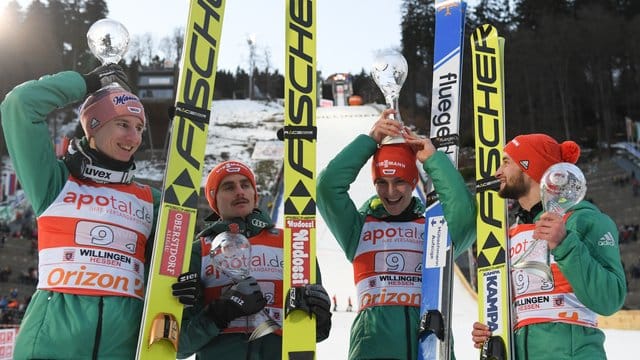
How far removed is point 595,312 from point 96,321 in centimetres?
201

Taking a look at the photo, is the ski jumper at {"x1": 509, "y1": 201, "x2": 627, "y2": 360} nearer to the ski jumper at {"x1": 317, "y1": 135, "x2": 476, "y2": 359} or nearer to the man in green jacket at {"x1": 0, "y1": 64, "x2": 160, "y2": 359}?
the ski jumper at {"x1": 317, "y1": 135, "x2": 476, "y2": 359}

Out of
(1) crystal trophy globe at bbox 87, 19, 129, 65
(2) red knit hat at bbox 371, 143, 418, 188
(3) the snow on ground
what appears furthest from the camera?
(3) the snow on ground

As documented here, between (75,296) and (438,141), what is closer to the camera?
(75,296)

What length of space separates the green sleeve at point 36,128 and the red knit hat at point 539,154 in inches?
76.9

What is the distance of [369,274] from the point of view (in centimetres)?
316

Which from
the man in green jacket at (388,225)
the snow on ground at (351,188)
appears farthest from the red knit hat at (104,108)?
the snow on ground at (351,188)

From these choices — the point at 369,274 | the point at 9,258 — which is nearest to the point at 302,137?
the point at 369,274

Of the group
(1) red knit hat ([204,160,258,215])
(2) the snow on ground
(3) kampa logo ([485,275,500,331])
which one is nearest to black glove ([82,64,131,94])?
(1) red knit hat ([204,160,258,215])

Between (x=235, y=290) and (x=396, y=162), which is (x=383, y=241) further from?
(x=235, y=290)

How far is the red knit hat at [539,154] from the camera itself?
2998mm

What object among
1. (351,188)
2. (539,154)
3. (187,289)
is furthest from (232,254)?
(351,188)

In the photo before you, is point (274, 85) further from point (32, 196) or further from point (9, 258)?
point (32, 196)

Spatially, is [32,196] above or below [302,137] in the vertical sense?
below

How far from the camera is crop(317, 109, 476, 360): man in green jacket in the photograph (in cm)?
304
